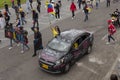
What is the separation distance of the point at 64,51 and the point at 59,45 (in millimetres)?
729

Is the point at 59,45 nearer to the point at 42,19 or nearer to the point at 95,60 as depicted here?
the point at 95,60

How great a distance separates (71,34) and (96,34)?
18.1 feet

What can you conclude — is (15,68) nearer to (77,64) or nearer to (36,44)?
(36,44)

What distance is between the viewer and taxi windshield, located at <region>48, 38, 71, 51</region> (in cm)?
1548

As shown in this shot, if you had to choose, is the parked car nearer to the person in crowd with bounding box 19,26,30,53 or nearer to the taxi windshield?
the taxi windshield

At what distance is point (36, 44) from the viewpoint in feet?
56.6

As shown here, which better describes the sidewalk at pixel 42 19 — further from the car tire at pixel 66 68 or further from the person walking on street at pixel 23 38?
the car tire at pixel 66 68

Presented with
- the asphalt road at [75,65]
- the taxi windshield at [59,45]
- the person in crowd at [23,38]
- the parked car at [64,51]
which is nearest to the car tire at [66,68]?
the parked car at [64,51]

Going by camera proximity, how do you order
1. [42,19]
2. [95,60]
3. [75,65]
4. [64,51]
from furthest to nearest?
[42,19] < [95,60] < [75,65] < [64,51]

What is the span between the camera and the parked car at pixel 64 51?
14.6 metres

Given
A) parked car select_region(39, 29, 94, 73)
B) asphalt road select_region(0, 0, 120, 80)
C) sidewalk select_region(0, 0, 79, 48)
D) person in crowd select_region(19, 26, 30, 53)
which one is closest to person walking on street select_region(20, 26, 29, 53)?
person in crowd select_region(19, 26, 30, 53)

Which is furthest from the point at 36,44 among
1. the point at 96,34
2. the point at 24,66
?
the point at 96,34

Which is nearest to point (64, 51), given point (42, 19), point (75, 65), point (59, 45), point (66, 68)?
point (59, 45)

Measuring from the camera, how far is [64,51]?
15227 millimetres
